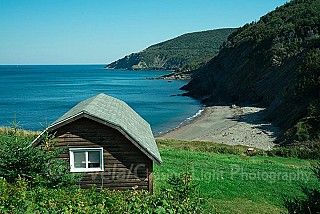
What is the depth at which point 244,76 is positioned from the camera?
8212cm

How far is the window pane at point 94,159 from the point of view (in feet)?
51.9

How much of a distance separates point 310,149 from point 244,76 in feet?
165

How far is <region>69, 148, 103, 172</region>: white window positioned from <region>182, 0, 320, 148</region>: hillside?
26181 millimetres

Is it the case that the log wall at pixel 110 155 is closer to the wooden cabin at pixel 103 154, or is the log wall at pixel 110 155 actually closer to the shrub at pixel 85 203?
the wooden cabin at pixel 103 154

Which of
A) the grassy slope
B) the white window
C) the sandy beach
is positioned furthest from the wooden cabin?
the sandy beach

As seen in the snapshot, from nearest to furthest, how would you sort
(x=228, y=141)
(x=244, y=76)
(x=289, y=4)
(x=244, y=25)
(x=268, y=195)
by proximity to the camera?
1. (x=268, y=195)
2. (x=228, y=141)
3. (x=244, y=76)
4. (x=289, y=4)
5. (x=244, y=25)

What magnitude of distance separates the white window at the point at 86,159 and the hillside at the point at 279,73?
26.2 metres

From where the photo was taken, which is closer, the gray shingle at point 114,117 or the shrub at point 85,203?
the shrub at point 85,203

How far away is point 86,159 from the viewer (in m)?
15.7

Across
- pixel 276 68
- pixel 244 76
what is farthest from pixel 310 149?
pixel 244 76

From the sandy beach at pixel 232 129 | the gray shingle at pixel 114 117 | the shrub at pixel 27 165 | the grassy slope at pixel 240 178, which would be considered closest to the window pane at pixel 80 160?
the gray shingle at pixel 114 117

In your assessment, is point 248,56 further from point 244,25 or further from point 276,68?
point 244,25

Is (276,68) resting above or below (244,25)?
below

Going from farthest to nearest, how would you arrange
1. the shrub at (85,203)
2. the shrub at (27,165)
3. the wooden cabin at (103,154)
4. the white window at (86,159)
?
the white window at (86,159) → the wooden cabin at (103,154) → the shrub at (27,165) → the shrub at (85,203)
